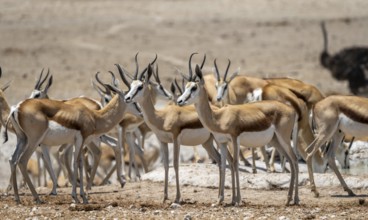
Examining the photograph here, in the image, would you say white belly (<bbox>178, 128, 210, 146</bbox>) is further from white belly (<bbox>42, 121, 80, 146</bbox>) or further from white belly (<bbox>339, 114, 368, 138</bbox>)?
white belly (<bbox>339, 114, 368, 138</bbox>)

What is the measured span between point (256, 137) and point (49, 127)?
280 centimetres

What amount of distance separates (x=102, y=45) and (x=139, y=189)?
22165 millimetres

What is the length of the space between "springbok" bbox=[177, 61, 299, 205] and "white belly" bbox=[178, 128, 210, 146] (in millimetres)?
579

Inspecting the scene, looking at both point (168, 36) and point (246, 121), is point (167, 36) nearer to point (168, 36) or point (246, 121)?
point (168, 36)

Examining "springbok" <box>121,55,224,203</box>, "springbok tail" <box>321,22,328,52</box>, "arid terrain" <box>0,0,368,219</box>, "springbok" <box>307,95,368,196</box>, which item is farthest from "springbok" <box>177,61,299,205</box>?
"springbok tail" <box>321,22,328,52</box>

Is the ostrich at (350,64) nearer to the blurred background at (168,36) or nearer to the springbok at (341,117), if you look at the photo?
the blurred background at (168,36)

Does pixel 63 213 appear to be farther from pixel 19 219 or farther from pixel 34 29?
pixel 34 29

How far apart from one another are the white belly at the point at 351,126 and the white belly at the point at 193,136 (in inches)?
74.5

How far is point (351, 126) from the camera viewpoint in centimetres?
1484

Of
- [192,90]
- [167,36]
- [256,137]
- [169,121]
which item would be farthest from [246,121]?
[167,36]

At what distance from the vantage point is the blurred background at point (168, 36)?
34.4 metres

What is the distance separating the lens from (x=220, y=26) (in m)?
40.6

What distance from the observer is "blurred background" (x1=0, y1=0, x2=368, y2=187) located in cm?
3441

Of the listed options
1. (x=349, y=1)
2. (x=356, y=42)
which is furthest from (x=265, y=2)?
(x=356, y=42)
